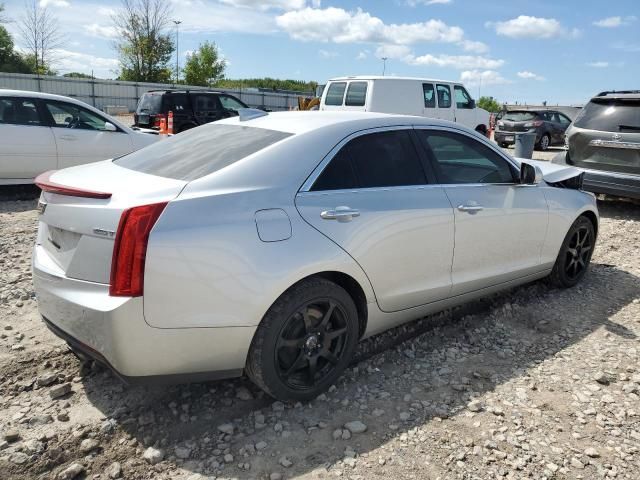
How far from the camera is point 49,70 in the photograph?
39.5m

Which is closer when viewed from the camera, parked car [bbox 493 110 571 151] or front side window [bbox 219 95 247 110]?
front side window [bbox 219 95 247 110]

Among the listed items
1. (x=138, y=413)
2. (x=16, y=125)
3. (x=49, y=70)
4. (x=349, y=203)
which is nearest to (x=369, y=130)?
(x=349, y=203)

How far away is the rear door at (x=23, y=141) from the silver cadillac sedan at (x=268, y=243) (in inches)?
205

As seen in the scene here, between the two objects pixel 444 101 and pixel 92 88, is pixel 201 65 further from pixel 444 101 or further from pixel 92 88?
pixel 444 101

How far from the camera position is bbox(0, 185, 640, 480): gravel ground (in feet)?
8.57

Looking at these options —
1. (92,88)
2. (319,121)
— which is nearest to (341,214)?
(319,121)

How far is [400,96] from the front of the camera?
1377 centimetres

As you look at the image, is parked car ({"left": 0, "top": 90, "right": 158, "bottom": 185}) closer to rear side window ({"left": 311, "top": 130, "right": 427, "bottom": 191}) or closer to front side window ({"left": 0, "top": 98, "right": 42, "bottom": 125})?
front side window ({"left": 0, "top": 98, "right": 42, "bottom": 125})

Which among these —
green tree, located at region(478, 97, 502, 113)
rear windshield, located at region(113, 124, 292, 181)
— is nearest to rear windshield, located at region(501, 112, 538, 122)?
rear windshield, located at region(113, 124, 292, 181)

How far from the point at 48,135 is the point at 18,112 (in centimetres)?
49

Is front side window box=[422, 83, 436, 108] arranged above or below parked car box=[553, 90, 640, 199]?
above

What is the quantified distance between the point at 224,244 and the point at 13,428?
146 cm

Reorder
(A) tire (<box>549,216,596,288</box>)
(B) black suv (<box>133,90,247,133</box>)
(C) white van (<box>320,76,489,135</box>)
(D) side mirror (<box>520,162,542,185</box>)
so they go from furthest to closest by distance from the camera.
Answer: (B) black suv (<box>133,90,247,133</box>)
(C) white van (<box>320,76,489,135</box>)
(A) tire (<box>549,216,596,288</box>)
(D) side mirror (<box>520,162,542,185</box>)

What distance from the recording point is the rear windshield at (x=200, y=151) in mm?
2953
